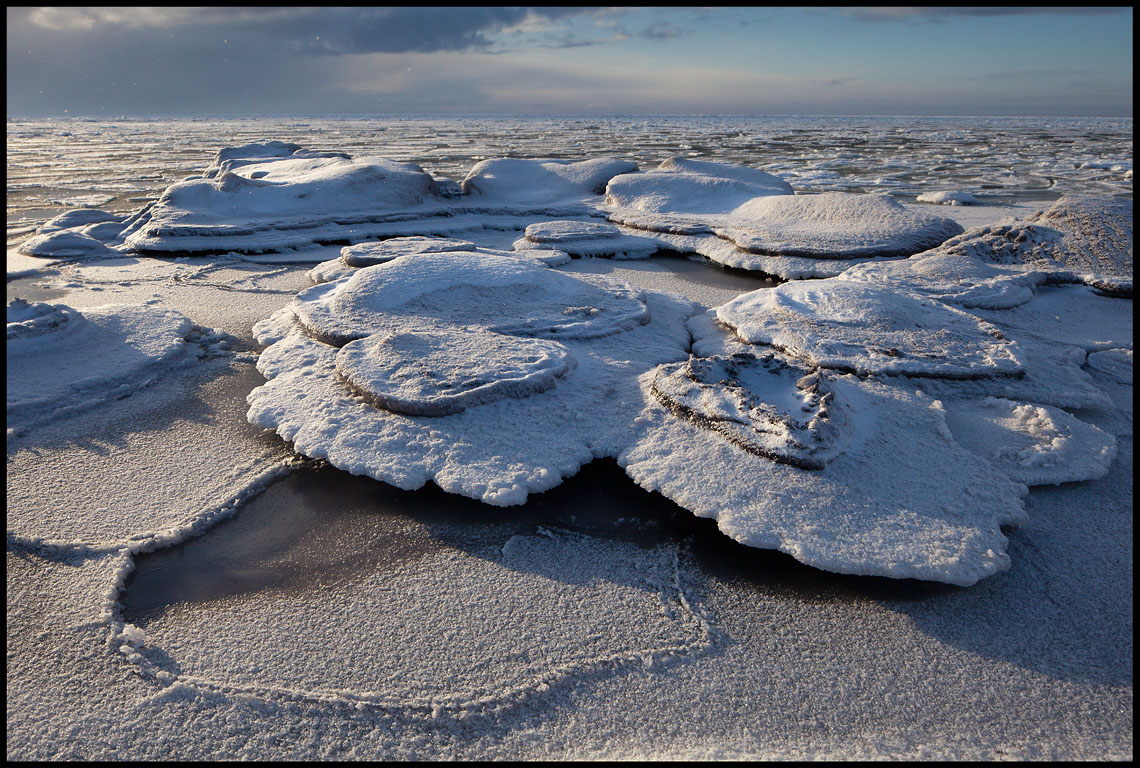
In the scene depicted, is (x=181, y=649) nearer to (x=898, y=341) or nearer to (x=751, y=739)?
(x=751, y=739)

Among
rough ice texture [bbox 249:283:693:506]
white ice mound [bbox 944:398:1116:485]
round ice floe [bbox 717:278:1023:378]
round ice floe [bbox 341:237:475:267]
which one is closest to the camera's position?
rough ice texture [bbox 249:283:693:506]

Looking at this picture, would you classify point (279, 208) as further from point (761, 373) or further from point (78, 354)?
point (761, 373)

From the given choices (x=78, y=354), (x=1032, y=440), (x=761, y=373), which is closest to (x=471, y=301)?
(x=761, y=373)

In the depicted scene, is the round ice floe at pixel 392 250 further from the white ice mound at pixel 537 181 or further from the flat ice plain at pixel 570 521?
the white ice mound at pixel 537 181

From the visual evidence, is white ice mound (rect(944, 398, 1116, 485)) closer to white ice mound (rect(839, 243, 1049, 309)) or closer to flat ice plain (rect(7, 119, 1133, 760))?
flat ice plain (rect(7, 119, 1133, 760))

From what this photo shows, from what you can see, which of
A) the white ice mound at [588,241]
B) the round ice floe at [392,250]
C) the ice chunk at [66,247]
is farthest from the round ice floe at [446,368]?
the ice chunk at [66,247]

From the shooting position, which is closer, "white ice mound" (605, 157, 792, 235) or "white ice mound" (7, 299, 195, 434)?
"white ice mound" (7, 299, 195, 434)

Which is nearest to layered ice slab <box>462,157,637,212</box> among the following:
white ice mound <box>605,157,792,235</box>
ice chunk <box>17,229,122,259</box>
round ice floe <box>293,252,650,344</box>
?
white ice mound <box>605,157,792,235</box>

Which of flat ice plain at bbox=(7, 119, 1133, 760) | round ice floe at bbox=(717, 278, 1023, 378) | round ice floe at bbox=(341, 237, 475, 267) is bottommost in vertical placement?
flat ice plain at bbox=(7, 119, 1133, 760)
